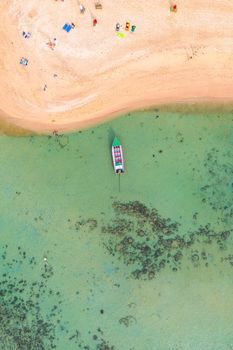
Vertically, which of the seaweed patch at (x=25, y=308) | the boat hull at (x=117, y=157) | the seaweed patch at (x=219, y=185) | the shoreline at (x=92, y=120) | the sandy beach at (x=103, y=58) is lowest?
the seaweed patch at (x=25, y=308)

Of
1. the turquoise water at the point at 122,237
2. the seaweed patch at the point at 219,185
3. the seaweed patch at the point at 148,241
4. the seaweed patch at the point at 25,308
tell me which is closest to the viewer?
the seaweed patch at the point at 25,308

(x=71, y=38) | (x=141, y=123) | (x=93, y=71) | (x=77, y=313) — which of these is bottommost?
(x=77, y=313)

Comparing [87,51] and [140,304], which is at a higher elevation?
[87,51]

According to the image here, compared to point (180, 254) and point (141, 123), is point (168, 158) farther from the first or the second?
point (180, 254)

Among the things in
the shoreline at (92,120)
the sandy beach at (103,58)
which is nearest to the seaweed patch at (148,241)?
the shoreline at (92,120)

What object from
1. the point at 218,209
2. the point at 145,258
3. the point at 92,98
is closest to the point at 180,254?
the point at 145,258

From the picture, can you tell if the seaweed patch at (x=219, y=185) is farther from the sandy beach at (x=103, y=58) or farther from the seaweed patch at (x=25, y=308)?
the seaweed patch at (x=25, y=308)

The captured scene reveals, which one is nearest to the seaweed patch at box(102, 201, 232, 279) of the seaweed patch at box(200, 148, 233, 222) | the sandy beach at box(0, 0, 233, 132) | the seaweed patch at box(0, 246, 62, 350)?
the seaweed patch at box(200, 148, 233, 222)
